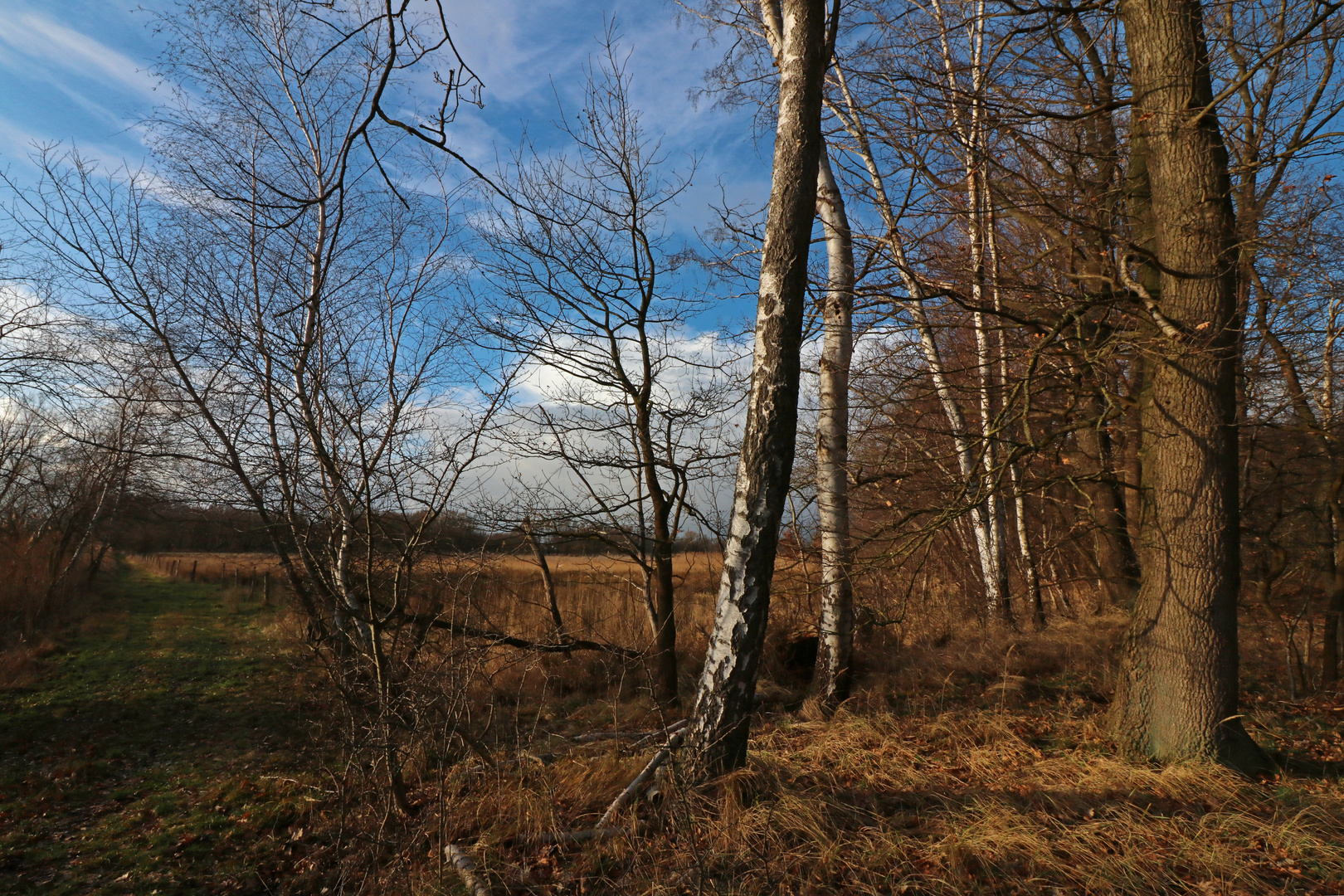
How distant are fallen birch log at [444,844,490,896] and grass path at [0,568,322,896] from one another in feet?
4.56

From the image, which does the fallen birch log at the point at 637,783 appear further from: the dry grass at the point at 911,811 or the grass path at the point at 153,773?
the grass path at the point at 153,773

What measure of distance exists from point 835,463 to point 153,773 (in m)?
8.02

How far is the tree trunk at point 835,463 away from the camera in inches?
260

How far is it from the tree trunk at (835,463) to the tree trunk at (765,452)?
7.81 ft

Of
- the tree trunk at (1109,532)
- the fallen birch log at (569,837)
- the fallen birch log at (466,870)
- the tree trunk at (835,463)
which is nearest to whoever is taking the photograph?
the fallen birch log at (466,870)

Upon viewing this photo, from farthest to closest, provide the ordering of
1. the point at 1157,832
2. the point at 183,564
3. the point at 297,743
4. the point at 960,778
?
the point at 183,564, the point at 297,743, the point at 960,778, the point at 1157,832

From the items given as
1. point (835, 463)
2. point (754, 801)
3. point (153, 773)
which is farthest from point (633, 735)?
point (153, 773)

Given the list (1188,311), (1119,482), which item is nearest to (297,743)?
(1119,482)

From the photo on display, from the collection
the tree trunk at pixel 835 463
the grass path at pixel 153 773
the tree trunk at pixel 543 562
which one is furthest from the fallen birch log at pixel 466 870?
the tree trunk at pixel 835 463

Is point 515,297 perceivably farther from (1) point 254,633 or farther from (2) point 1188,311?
(1) point 254,633

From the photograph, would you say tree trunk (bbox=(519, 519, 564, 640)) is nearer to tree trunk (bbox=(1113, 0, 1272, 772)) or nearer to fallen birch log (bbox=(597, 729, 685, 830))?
fallen birch log (bbox=(597, 729, 685, 830))

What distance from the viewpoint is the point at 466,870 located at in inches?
140

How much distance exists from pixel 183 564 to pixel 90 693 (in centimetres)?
2507

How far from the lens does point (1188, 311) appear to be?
187 inches
